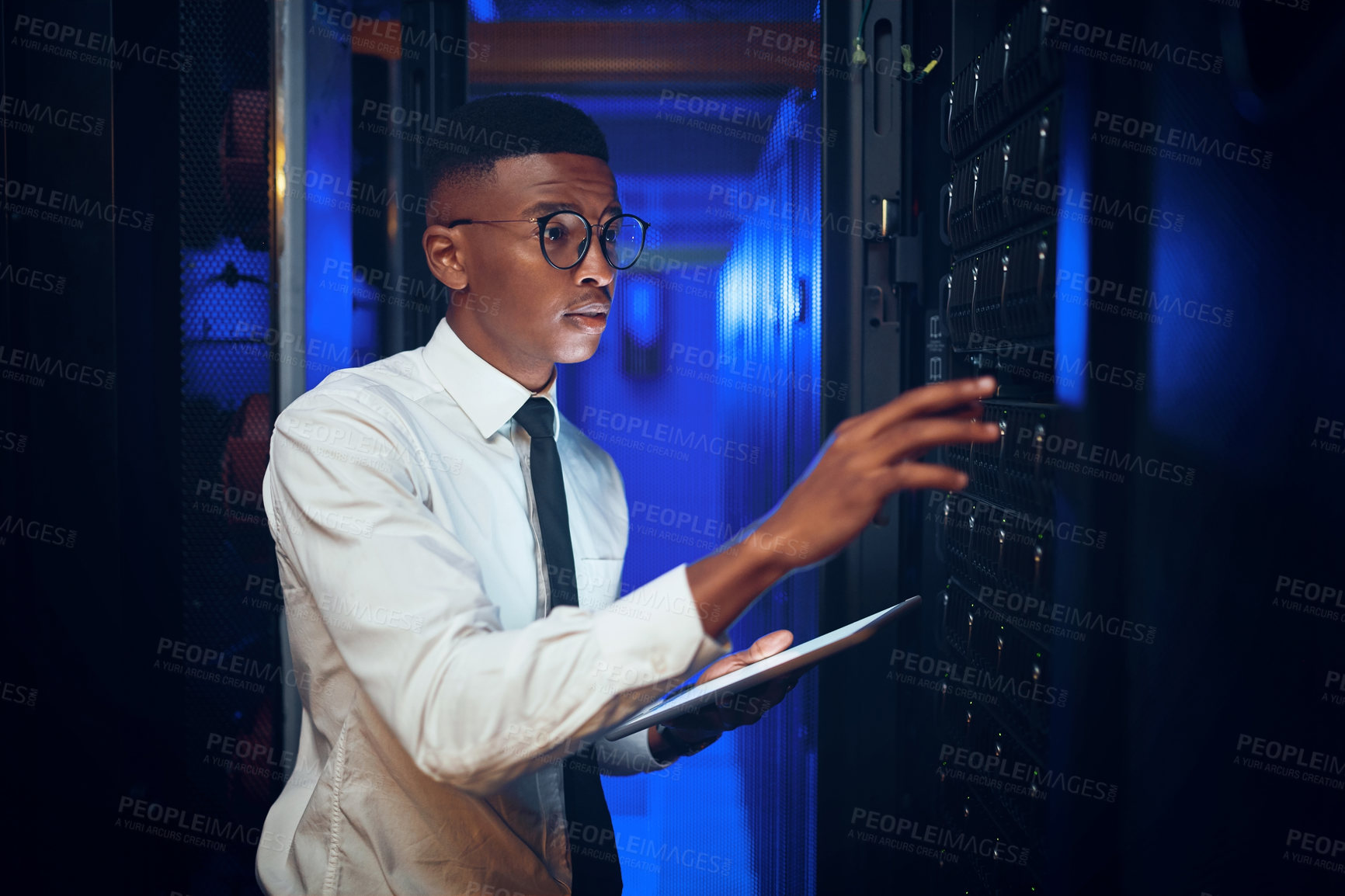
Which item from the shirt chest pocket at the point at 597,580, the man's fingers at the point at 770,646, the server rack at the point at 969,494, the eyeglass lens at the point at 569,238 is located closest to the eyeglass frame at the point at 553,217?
the eyeglass lens at the point at 569,238

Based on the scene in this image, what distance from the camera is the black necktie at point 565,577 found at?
1368 mm

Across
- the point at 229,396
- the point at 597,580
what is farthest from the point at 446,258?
the point at 597,580

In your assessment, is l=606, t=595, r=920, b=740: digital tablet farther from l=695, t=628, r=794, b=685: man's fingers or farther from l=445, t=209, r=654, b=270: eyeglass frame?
l=445, t=209, r=654, b=270: eyeglass frame

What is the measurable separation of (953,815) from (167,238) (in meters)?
1.82

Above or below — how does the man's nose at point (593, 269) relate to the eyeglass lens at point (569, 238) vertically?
below

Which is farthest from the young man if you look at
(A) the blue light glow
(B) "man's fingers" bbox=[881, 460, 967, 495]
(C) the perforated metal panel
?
(C) the perforated metal panel

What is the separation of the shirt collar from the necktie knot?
2 centimetres

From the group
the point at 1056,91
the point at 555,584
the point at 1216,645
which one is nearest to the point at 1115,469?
the point at 1216,645

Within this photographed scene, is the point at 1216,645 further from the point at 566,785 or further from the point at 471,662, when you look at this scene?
the point at 566,785

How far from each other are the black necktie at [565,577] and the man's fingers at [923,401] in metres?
0.66

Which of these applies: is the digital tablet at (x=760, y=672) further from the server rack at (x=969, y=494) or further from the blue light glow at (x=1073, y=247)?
the blue light glow at (x=1073, y=247)

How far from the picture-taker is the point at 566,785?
1393mm

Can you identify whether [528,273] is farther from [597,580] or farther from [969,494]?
[969,494]

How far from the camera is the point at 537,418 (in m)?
1.44
